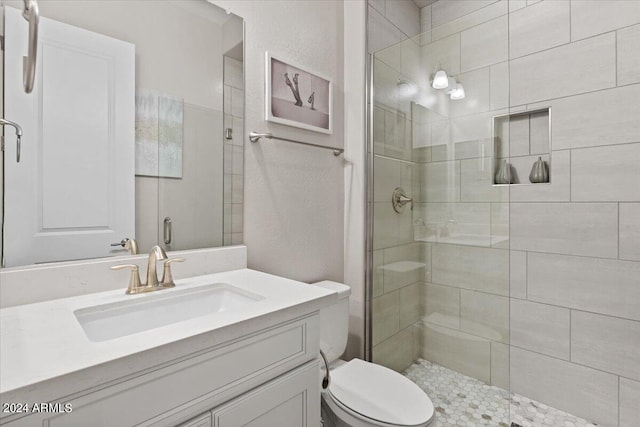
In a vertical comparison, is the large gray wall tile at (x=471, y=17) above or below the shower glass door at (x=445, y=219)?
above

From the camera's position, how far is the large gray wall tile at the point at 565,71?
5.17 feet

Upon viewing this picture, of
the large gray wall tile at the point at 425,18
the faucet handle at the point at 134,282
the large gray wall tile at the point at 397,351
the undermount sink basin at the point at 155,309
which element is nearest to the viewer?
the undermount sink basin at the point at 155,309

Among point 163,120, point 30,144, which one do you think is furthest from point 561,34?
point 30,144

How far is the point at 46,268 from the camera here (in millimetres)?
874

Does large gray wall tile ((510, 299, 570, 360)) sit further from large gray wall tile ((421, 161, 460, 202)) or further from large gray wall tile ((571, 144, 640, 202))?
large gray wall tile ((421, 161, 460, 202))

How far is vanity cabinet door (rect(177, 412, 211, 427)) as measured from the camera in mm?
660

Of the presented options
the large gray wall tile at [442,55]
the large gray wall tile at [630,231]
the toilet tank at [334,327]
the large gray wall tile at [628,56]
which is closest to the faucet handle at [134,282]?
the toilet tank at [334,327]

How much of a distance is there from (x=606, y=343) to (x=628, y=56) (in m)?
1.39

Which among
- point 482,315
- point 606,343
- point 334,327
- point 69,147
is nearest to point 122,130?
point 69,147

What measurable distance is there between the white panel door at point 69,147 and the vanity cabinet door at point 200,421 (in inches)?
23.4

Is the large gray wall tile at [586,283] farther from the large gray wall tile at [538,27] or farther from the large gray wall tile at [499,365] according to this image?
the large gray wall tile at [538,27]

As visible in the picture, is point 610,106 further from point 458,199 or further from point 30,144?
point 30,144

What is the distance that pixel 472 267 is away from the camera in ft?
5.31

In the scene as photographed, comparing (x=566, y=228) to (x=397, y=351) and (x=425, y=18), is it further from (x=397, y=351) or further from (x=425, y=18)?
(x=425, y=18)
